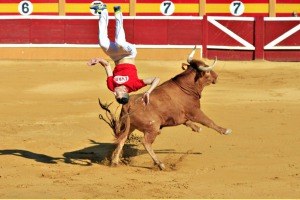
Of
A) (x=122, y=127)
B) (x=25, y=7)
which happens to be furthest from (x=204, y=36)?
(x=122, y=127)

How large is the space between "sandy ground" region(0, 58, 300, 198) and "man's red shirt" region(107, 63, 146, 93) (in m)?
0.91

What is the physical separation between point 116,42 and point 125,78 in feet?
1.37

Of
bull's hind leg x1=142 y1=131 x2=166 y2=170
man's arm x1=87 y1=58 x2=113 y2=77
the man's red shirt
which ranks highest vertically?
man's arm x1=87 y1=58 x2=113 y2=77

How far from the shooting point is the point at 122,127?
9367 mm

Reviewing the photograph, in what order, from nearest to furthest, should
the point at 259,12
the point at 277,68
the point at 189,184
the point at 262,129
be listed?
the point at 189,184, the point at 262,129, the point at 277,68, the point at 259,12

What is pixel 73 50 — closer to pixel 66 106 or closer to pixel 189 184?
pixel 66 106

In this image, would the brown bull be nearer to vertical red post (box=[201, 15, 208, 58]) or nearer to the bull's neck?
the bull's neck

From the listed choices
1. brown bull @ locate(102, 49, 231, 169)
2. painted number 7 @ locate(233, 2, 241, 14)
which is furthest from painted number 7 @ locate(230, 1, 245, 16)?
brown bull @ locate(102, 49, 231, 169)

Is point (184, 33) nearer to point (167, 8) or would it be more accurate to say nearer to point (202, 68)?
point (167, 8)

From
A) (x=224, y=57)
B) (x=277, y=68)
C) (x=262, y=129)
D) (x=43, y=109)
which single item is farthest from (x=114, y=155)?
(x=224, y=57)

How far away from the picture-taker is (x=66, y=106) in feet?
45.3

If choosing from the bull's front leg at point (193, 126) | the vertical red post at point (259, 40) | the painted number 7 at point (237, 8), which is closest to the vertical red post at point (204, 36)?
the vertical red post at point (259, 40)

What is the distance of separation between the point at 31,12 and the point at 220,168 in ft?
43.9

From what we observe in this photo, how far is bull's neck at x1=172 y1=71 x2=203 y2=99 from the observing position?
9.61 m
